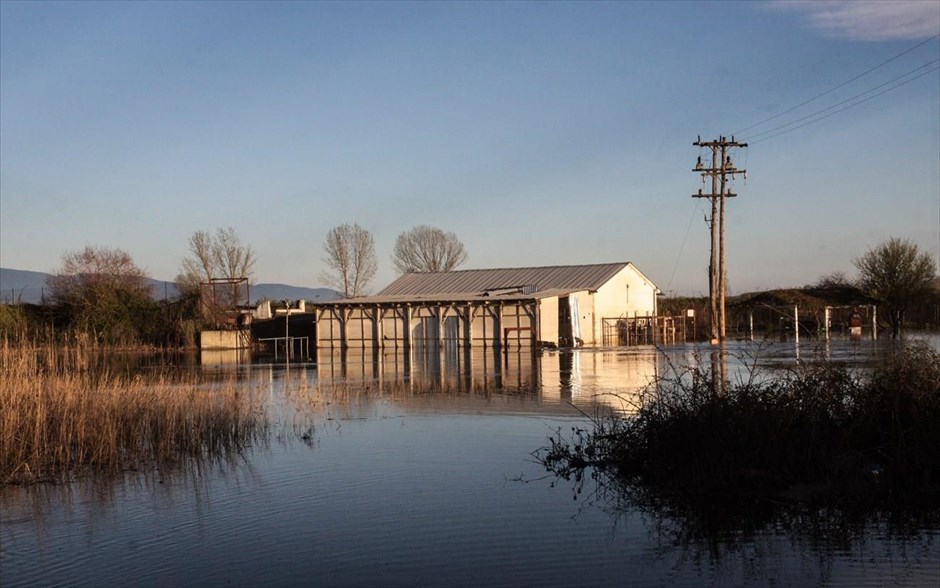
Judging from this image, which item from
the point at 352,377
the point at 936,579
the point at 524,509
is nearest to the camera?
the point at 936,579

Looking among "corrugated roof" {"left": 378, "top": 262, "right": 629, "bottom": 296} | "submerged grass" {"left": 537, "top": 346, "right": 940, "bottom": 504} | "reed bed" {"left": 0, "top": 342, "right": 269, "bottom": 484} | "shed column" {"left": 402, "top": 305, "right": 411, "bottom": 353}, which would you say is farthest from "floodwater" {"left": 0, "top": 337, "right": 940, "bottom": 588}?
"corrugated roof" {"left": 378, "top": 262, "right": 629, "bottom": 296}

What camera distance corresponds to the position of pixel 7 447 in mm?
12922

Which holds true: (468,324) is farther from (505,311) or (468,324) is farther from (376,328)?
(376,328)

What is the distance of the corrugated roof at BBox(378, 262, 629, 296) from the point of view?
6084 centimetres

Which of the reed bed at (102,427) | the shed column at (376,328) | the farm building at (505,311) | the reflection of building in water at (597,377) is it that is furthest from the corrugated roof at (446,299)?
the reed bed at (102,427)

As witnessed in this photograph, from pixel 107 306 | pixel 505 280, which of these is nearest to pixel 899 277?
pixel 505 280

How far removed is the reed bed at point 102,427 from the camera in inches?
518

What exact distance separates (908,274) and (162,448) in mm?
57836

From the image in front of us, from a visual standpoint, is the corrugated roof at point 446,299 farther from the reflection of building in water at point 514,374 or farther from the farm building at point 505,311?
the reflection of building in water at point 514,374

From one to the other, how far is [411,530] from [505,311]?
43.5 m

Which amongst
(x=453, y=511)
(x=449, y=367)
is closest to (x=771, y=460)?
(x=453, y=511)

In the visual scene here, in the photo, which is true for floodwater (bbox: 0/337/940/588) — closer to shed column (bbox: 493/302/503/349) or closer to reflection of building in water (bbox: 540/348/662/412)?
reflection of building in water (bbox: 540/348/662/412)

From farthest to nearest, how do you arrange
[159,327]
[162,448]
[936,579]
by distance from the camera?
[159,327] < [162,448] < [936,579]

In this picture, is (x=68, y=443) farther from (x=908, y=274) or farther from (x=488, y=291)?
(x=908, y=274)
